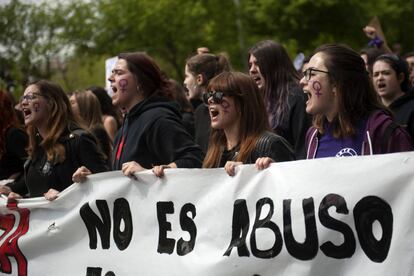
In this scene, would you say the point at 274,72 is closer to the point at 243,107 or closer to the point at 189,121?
the point at 243,107

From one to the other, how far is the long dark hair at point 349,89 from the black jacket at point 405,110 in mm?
1791

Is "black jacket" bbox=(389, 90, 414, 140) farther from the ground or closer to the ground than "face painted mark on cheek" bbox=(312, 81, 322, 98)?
closer to the ground

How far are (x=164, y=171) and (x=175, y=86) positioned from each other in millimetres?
3486

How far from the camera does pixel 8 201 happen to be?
662 cm

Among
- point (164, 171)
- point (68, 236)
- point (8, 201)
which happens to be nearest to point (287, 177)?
point (164, 171)

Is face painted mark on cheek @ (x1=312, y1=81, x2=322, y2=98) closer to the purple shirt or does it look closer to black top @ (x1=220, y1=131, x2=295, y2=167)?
the purple shirt

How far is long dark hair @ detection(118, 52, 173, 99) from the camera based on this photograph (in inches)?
250

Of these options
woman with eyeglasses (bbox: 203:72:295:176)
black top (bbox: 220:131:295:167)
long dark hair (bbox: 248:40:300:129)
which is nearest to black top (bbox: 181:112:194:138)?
long dark hair (bbox: 248:40:300:129)

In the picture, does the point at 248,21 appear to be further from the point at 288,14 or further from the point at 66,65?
the point at 66,65

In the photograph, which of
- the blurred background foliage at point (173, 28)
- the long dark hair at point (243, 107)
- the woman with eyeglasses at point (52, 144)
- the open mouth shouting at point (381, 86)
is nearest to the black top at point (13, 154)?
the woman with eyeglasses at point (52, 144)

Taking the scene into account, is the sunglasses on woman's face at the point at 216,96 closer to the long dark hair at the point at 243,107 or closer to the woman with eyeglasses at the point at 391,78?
the long dark hair at the point at 243,107

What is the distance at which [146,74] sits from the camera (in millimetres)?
6375

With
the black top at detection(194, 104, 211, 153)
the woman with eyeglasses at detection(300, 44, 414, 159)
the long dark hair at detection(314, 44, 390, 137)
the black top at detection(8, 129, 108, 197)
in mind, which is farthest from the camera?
the black top at detection(194, 104, 211, 153)

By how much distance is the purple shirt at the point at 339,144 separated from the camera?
4965 millimetres
